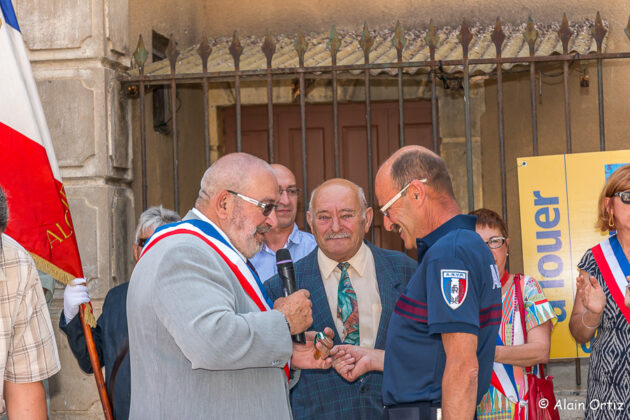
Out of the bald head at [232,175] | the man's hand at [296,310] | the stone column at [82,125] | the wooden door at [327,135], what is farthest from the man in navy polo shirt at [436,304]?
the wooden door at [327,135]

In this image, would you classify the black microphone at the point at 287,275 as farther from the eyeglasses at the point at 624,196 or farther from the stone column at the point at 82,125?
the stone column at the point at 82,125

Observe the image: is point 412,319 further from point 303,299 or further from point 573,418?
point 573,418

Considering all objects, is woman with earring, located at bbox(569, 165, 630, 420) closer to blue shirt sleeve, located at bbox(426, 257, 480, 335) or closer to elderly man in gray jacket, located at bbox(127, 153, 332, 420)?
blue shirt sleeve, located at bbox(426, 257, 480, 335)

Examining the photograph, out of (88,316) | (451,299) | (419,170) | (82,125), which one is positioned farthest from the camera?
(82,125)

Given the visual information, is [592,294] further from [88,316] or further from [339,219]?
[88,316]

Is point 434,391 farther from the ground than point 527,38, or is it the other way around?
point 527,38

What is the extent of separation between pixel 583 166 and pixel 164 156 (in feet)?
10.7

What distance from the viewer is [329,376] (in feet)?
11.0

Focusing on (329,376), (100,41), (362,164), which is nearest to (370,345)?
(329,376)

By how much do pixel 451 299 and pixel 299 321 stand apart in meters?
0.49

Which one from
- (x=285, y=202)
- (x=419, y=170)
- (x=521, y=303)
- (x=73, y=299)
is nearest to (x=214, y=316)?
(x=419, y=170)

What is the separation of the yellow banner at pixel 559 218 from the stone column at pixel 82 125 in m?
2.57

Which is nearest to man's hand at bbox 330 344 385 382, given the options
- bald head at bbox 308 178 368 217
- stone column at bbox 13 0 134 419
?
bald head at bbox 308 178 368 217

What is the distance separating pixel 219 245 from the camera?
248 centimetres
